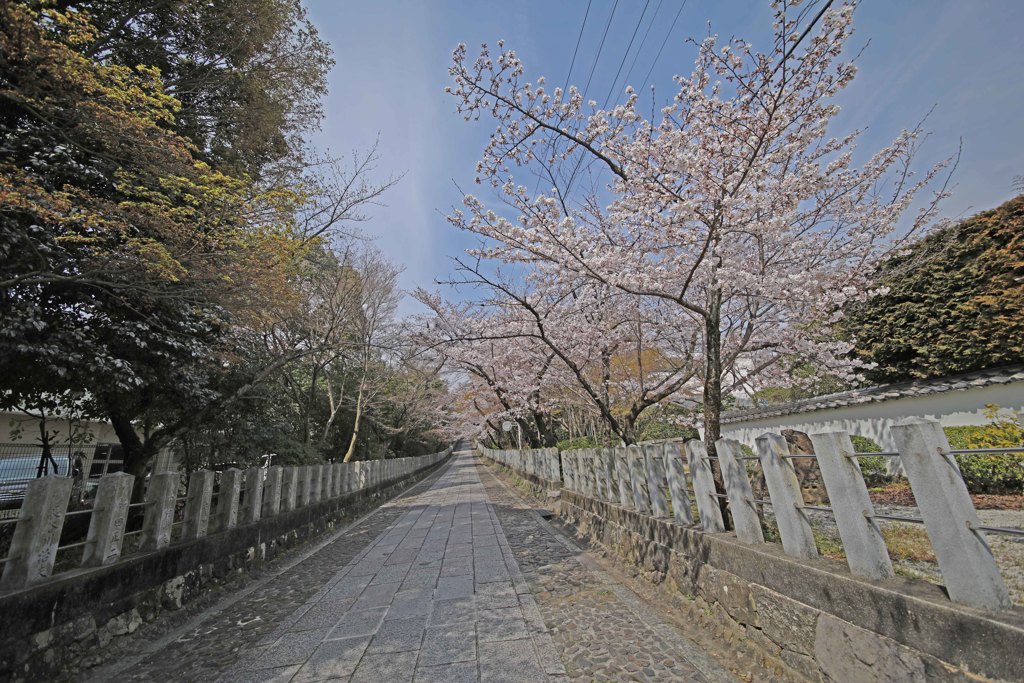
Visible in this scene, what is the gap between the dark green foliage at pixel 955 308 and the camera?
411 inches

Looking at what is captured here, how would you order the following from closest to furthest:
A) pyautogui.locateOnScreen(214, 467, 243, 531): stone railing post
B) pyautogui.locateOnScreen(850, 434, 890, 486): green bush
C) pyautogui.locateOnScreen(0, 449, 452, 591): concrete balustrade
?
pyautogui.locateOnScreen(0, 449, 452, 591): concrete balustrade → pyautogui.locateOnScreen(214, 467, 243, 531): stone railing post → pyautogui.locateOnScreen(850, 434, 890, 486): green bush

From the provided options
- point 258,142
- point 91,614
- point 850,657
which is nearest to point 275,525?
point 91,614

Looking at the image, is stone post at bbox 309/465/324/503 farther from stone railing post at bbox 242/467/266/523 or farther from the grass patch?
the grass patch

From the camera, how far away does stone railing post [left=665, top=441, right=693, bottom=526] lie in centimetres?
489

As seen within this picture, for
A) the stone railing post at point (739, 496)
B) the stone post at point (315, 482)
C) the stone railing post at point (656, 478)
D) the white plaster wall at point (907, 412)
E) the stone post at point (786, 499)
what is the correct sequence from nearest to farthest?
1. the stone post at point (786, 499)
2. the stone railing post at point (739, 496)
3. the stone railing post at point (656, 478)
4. the stone post at point (315, 482)
5. the white plaster wall at point (907, 412)

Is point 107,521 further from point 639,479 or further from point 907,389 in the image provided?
point 907,389

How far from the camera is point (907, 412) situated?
11.8 meters

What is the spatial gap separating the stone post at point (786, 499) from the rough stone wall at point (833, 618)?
0.13 m

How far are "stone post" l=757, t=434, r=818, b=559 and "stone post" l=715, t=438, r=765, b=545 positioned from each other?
359 mm

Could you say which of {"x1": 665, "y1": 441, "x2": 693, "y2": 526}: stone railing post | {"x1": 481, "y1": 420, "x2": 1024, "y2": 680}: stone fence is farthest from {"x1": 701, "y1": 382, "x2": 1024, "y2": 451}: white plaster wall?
{"x1": 481, "y1": 420, "x2": 1024, "y2": 680}: stone fence

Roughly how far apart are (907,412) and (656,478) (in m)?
10.7

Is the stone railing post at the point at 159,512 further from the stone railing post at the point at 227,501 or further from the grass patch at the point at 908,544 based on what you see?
the grass patch at the point at 908,544

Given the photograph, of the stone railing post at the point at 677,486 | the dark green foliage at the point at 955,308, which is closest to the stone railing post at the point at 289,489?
the stone railing post at the point at 677,486

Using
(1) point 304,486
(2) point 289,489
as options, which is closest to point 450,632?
(2) point 289,489
